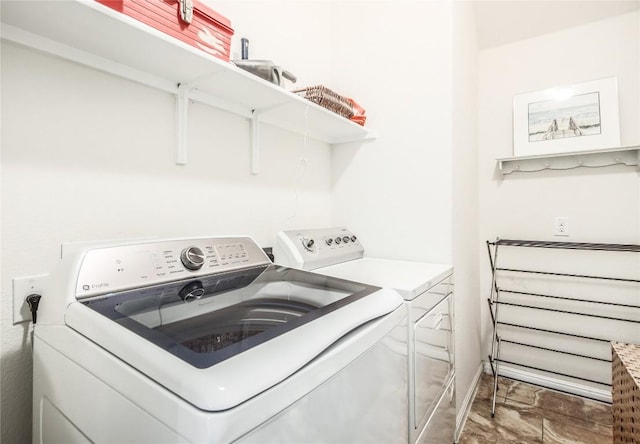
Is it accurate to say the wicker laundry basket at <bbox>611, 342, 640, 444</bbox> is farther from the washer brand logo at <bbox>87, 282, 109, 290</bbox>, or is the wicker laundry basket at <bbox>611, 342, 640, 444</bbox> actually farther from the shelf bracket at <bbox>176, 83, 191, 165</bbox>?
the shelf bracket at <bbox>176, 83, 191, 165</bbox>

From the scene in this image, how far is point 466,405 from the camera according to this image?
1.91m

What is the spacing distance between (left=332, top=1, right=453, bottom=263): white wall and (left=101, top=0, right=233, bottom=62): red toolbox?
1.10m

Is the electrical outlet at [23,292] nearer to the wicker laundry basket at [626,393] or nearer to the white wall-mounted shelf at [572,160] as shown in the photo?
the wicker laundry basket at [626,393]

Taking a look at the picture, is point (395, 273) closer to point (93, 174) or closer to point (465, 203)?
point (465, 203)

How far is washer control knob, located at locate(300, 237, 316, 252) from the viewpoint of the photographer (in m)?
1.45

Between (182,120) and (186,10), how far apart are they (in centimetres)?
41

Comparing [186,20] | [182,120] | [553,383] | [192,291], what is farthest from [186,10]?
[553,383]

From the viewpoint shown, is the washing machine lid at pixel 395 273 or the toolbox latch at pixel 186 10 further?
the washing machine lid at pixel 395 273

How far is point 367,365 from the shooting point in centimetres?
73

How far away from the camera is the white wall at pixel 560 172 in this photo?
6.36ft

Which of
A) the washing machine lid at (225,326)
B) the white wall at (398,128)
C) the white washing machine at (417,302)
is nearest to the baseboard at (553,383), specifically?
the white washing machine at (417,302)

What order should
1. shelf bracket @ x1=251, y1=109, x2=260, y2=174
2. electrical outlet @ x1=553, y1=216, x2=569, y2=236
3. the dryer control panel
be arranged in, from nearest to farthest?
the dryer control panel, shelf bracket @ x1=251, y1=109, x2=260, y2=174, electrical outlet @ x1=553, y1=216, x2=569, y2=236

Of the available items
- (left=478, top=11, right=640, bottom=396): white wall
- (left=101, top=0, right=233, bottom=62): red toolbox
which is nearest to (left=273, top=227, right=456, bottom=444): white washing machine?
(left=101, top=0, right=233, bottom=62): red toolbox

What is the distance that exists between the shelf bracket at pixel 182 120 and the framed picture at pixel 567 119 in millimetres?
2205
